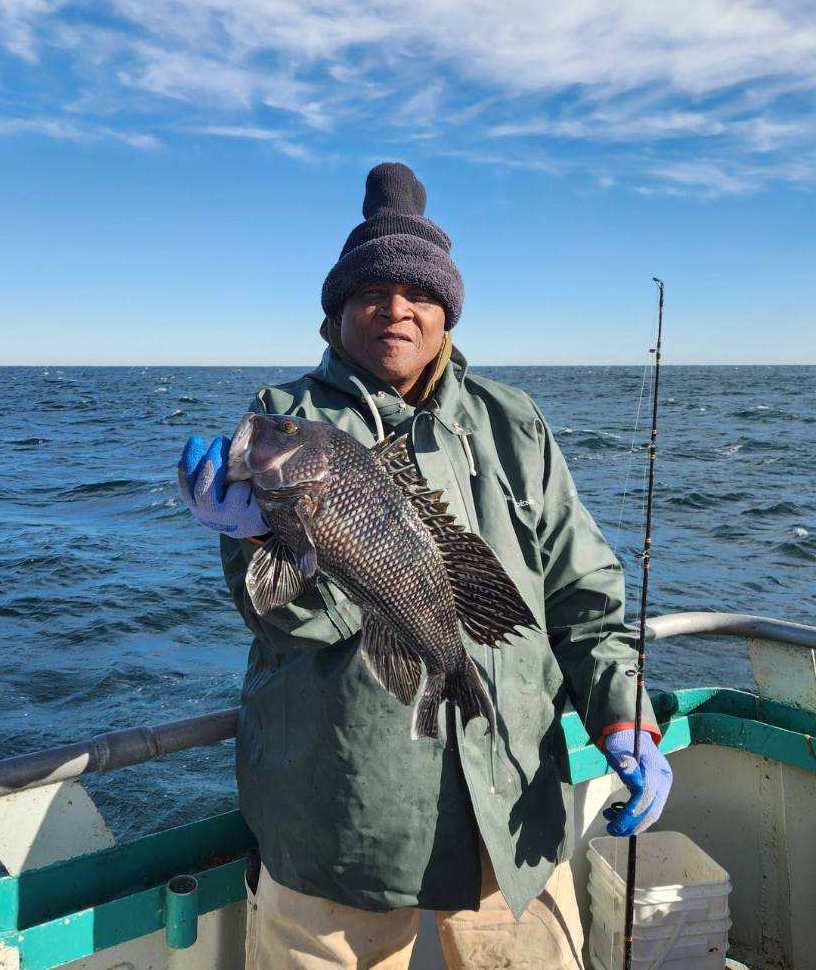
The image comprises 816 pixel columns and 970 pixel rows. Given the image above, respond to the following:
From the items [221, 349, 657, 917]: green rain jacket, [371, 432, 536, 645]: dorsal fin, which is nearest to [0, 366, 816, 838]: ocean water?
Answer: [221, 349, 657, 917]: green rain jacket

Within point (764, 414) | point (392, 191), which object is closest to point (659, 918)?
point (392, 191)

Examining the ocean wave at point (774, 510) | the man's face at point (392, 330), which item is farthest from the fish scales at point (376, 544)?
the ocean wave at point (774, 510)

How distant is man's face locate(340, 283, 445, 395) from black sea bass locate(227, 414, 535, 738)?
504 mm

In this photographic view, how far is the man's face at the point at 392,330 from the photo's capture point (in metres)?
3.03

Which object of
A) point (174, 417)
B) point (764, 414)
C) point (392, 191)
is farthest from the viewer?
point (764, 414)

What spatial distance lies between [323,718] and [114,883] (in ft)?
3.87

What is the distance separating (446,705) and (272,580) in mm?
741

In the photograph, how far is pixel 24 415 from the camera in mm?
55250

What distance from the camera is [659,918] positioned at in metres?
3.98

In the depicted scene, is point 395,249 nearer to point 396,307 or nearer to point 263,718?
point 396,307

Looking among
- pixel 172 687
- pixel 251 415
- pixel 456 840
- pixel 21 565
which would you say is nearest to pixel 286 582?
pixel 251 415

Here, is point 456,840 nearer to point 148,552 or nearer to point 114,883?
point 114,883

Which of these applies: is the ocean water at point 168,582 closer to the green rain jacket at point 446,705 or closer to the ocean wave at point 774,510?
the ocean wave at point 774,510

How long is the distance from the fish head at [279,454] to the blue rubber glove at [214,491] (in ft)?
0.11
